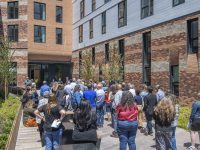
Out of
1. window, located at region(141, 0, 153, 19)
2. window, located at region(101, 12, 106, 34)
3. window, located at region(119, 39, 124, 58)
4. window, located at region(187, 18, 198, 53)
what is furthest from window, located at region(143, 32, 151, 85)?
window, located at region(101, 12, 106, 34)

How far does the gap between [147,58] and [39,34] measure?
2162cm

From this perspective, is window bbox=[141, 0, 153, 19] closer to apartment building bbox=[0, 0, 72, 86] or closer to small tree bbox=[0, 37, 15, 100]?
small tree bbox=[0, 37, 15, 100]

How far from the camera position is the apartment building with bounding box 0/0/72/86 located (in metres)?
44.9

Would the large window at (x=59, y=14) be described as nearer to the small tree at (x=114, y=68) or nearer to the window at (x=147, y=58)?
the small tree at (x=114, y=68)

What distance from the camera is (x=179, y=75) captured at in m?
24.2

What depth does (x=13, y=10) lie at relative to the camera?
148ft

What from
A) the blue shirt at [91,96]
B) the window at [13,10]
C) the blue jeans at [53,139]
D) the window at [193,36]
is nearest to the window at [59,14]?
the window at [13,10]

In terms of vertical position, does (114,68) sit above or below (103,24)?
below

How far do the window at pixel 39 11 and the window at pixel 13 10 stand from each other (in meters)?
2.40

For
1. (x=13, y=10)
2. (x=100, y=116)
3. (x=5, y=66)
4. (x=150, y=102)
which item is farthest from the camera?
(x=13, y=10)

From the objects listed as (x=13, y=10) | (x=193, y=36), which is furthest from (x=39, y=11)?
(x=193, y=36)

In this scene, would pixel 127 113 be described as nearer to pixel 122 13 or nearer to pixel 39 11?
pixel 122 13

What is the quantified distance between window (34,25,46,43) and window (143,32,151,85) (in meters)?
21.0

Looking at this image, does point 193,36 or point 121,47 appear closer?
point 193,36
